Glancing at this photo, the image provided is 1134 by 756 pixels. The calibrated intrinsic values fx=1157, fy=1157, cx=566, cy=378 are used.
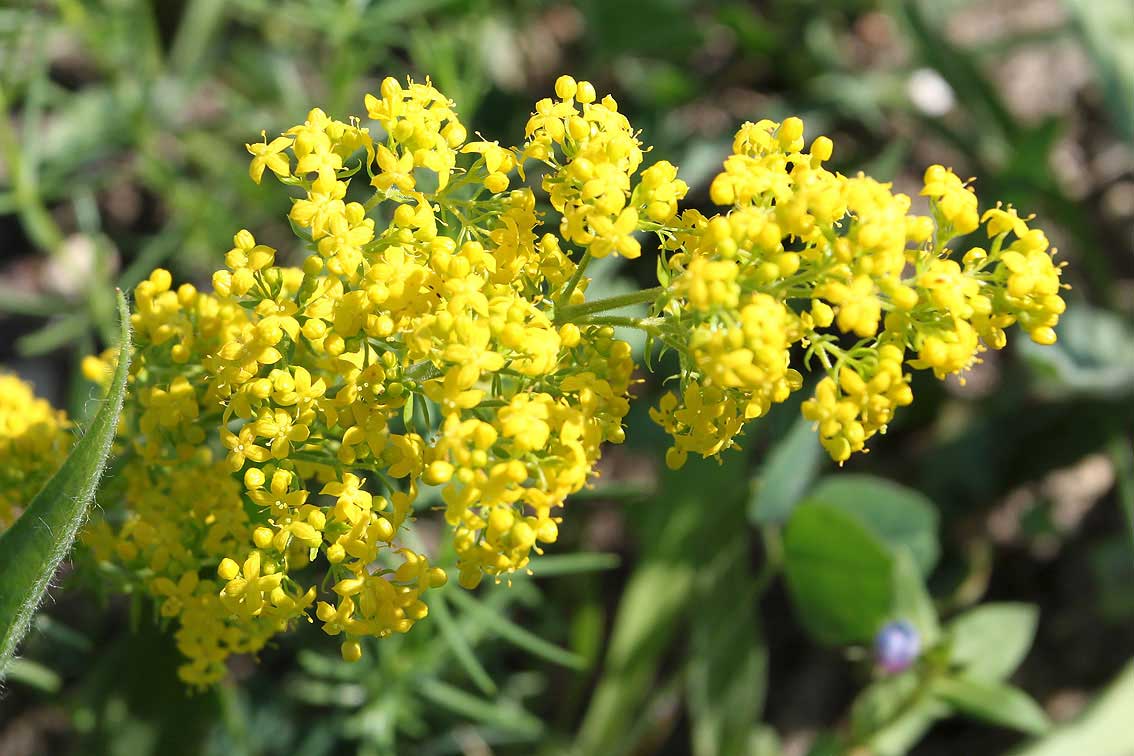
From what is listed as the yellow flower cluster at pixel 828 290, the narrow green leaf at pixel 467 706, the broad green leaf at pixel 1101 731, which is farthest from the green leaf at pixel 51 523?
the broad green leaf at pixel 1101 731

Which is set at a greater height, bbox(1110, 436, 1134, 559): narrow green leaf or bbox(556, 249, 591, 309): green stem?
bbox(556, 249, 591, 309): green stem

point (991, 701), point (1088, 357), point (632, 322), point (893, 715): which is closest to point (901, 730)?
point (893, 715)

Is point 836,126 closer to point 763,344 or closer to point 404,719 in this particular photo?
point 404,719

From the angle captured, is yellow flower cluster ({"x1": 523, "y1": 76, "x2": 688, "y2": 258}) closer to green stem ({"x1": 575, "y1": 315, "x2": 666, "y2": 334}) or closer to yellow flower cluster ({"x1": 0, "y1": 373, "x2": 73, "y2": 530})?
green stem ({"x1": 575, "y1": 315, "x2": 666, "y2": 334})

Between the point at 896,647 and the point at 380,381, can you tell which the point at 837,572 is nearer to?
the point at 896,647

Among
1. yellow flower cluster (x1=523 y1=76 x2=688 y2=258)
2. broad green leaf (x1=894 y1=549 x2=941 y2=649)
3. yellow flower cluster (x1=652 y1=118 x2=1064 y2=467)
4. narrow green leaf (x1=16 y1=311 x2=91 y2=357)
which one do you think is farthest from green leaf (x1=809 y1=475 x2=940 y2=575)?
narrow green leaf (x1=16 y1=311 x2=91 y2=357)

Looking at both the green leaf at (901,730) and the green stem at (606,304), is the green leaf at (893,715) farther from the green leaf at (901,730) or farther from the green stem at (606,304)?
the green stem at (606,304)
